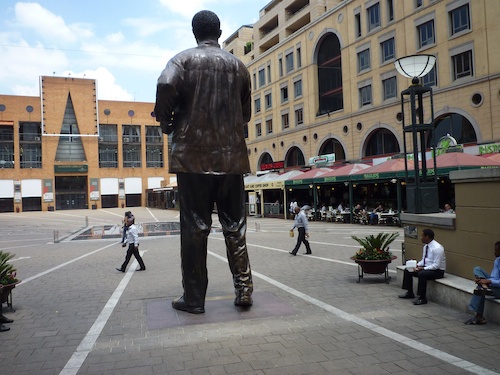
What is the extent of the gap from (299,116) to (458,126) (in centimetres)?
1716

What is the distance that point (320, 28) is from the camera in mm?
36500

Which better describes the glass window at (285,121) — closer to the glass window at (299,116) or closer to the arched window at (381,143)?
the glass window at (299,116)

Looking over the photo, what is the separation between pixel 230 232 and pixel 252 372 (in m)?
2.39

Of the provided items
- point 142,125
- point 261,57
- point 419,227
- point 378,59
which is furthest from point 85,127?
point 419,227

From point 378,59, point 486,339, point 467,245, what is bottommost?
point 486,339

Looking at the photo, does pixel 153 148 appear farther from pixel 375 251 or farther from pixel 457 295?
pixel 457 295

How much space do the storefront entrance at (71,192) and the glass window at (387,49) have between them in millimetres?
51607

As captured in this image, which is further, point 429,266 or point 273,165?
point 273,165

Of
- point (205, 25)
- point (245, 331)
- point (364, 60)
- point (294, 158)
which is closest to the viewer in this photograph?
point (245, 331)

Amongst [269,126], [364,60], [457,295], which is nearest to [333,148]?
[364,60]

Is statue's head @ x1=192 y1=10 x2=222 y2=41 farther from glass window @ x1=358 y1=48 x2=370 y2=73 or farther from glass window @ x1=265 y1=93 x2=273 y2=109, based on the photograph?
glass window @ x1=265 y1=93 x2=273 y2=109

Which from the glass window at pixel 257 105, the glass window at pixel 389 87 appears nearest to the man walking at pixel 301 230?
the glass window at pixel 389 87

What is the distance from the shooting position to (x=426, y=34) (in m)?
26.8

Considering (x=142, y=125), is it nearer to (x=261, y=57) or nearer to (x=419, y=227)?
(x=261, y=57)
